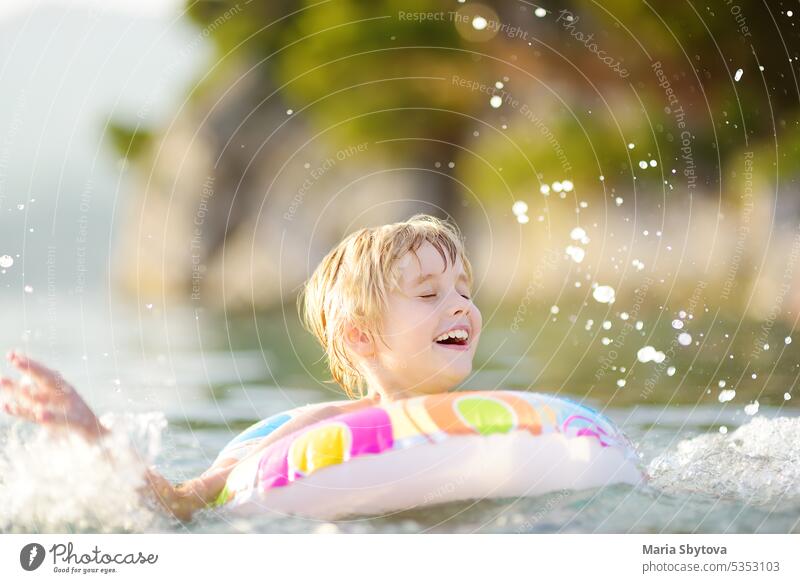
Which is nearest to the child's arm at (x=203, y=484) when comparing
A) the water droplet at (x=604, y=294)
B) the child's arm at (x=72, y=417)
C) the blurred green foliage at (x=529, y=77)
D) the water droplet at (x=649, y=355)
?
the child's arm at (x=72, y=417)

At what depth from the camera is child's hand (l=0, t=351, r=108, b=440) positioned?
2.13m

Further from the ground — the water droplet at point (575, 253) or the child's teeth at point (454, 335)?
the child's teeth at point (454, 335)

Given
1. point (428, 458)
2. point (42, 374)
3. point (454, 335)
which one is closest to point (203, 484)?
point (42, 374)

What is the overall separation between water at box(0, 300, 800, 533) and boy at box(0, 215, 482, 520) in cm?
9

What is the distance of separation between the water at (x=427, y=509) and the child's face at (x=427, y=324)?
330 millimetres

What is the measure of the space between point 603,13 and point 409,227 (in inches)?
103

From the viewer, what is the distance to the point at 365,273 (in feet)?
7.40

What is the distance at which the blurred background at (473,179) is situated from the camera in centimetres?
425

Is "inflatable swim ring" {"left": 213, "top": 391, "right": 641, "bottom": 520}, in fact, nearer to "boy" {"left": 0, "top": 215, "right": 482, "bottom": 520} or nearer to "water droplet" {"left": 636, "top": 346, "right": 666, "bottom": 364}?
"boy" {"left": 0, "top": 215, "right": 482, "bottom": 520}
